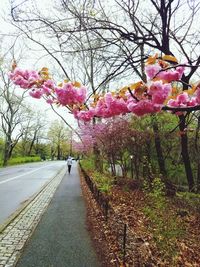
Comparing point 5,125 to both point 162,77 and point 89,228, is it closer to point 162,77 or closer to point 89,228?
point 89,228

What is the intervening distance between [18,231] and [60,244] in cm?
170

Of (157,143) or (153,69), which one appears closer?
(153,69)

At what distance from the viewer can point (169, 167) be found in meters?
19.3

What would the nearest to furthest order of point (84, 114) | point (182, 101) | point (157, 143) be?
point (182, 101), point (84, 114), point (157, 143)

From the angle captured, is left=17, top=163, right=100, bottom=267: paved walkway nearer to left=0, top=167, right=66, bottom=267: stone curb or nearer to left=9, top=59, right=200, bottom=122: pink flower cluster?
left=0, top=167, right=66, bottom=267: stone curb

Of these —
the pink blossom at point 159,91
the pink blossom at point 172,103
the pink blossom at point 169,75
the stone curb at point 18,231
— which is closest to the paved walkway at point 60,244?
the stone curb at point 18,231

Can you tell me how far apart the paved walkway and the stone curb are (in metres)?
0.16

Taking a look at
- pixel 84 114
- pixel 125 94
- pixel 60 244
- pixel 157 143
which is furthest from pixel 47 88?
pixel 157 143

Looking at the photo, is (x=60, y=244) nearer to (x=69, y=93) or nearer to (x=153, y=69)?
(x=69, y=93)

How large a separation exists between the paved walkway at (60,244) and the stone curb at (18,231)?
16 centimetres

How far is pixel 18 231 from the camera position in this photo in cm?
860

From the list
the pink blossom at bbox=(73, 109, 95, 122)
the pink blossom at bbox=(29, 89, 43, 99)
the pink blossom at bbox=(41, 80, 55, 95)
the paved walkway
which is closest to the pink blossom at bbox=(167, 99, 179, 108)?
the pink blossom at bbox=(73, 109, 95, 122)

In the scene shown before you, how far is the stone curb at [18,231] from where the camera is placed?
6.45 metres

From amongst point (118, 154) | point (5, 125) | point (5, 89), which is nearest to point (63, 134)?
point (5, 125)
